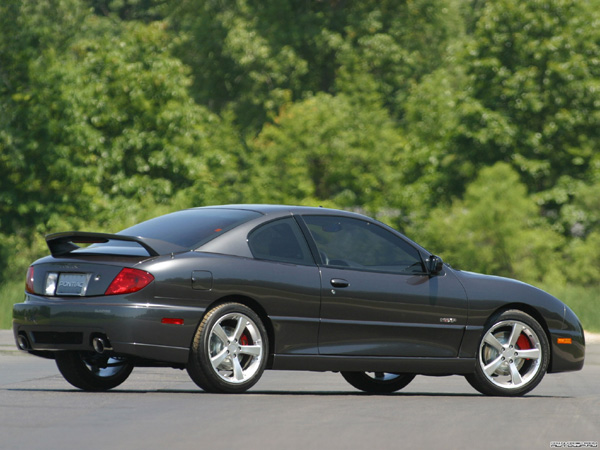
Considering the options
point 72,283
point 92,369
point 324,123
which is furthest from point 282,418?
point 324,123

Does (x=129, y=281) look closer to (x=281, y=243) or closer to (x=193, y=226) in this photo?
(x=193, y=226)

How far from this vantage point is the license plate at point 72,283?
10.1m

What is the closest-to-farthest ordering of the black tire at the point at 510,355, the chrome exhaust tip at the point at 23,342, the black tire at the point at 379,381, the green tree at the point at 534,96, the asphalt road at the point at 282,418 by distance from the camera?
the asphalt road at the point at 282,418 → the chrome exhaust tip at the point at 23,342 → the black tire at the point at 510,355 → the black tire at the point at 379,381 → the green tree at the point at 534,96

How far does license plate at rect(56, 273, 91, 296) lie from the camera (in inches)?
396

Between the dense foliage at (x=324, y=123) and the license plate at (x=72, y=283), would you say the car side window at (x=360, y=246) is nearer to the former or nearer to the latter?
the license plate at (x=72, y=283)

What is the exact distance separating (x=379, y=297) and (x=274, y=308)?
3.19ft

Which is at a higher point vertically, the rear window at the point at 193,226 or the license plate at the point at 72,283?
the rear window at the point at 193,226

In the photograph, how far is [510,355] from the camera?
11.6 m

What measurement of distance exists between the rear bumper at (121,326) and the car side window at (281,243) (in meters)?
0.80

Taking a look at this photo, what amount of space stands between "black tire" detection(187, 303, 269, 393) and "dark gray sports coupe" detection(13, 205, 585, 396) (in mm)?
10

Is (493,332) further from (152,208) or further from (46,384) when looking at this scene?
(152,208)

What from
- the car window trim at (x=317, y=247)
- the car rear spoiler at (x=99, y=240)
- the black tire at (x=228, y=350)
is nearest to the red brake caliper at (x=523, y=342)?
the car window trim at (x=317, y=247)

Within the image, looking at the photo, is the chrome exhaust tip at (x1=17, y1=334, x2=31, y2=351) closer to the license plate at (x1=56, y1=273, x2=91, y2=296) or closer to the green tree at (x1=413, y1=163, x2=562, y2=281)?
the license plate at (x1=56, y1=273, x2=91, y2=296)

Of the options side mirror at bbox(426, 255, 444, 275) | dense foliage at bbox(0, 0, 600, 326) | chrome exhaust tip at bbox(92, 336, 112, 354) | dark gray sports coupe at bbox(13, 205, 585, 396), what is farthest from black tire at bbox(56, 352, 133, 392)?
dense foliage at bbox(0, 0, 600, 326)
